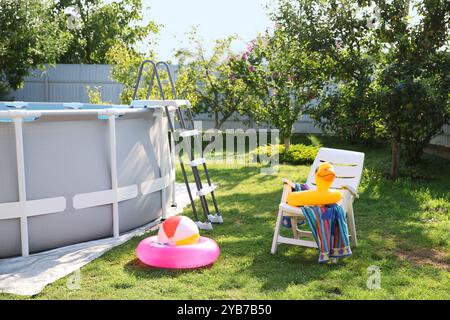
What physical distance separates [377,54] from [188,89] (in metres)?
5.19

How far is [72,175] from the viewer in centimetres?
538

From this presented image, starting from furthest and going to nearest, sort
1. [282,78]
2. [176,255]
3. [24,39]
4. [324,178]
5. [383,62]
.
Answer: [24,39]
[282,78]
[383,62]
[324,178]
[176,255]

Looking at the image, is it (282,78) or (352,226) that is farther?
(282,78)

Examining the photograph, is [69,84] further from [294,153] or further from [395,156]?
[395,156]

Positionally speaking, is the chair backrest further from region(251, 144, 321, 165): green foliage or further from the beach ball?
region(251, 144, 321, 165): green foliage

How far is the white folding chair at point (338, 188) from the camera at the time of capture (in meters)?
5.17

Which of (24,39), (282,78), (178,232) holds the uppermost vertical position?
(24,39)

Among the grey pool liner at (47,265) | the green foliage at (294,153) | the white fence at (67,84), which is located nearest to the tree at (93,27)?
the white fence at (67,84)

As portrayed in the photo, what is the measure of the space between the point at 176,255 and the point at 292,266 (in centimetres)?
101

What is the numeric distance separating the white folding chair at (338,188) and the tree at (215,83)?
7287 mm

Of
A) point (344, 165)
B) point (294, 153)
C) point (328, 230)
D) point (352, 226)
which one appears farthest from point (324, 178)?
point (294, 153)

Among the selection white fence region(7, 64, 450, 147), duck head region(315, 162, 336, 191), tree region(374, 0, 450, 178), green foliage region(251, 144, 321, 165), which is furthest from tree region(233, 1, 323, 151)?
white fence region(7, 64, 450, 147)

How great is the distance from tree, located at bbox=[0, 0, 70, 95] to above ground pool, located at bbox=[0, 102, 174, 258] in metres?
11.3
